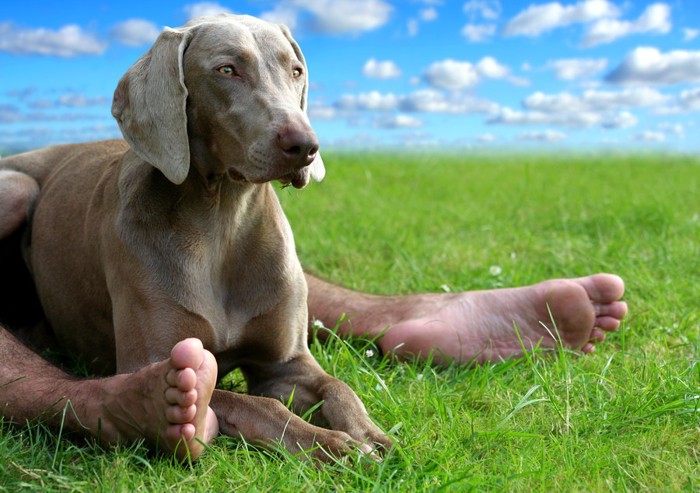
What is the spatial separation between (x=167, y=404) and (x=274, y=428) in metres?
0.39

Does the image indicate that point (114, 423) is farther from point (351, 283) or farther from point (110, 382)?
point (351, 283)

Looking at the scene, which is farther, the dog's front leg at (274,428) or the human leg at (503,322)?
the human leg at (503,322)

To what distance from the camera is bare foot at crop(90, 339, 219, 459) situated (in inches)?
87.0

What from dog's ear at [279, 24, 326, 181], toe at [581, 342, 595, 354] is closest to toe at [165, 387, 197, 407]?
dog's ear at [279, 24, 326, 181]

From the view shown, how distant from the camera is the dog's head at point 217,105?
2.48 meters

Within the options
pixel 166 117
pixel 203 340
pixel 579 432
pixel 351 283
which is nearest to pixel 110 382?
pixel 203 340

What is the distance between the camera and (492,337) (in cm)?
347

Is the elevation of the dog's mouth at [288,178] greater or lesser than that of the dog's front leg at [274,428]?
greater

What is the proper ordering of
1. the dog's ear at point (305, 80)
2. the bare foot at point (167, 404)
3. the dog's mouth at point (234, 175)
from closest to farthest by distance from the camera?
the bare foot at point (167, 404) → the dog's mouth at point (234, 175) → the dog's ear at point (305, 80)

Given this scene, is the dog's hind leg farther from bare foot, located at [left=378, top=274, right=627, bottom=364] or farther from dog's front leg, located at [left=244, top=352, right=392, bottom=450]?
bare foot, located at [left=378, top=274, right=627, bottom=364]

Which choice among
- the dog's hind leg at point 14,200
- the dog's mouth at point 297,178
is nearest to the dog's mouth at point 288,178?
the dog's mouth at point 297,178

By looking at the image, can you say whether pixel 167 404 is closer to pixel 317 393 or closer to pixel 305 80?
pixel 317 393

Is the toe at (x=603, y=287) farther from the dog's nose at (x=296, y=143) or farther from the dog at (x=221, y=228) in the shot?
the dog's nose at (x=296, y=143)

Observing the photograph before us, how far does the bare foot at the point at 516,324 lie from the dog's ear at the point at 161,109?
129 cm
